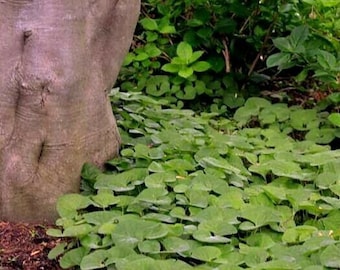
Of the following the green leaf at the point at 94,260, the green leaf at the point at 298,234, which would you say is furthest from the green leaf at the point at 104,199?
the green leaf at the point at 298,234

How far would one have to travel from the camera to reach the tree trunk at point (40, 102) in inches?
94.2

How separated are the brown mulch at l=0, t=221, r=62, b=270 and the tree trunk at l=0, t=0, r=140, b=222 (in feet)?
0.25

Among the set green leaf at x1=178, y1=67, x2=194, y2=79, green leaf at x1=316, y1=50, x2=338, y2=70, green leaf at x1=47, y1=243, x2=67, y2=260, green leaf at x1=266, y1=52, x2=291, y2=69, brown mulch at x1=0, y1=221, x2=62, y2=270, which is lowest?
brown mulch at x1=0, y1=221, x2=62, y2=270

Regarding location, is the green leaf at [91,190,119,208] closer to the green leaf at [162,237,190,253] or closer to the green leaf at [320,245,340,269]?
the green leaf at [162,237,190,253]

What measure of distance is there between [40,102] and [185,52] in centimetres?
163

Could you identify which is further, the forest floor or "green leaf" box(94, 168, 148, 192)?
"green leaf" box(94, 168, 148, 192)

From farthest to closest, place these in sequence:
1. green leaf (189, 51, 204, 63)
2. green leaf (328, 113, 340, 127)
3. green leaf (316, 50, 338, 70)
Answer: green leaf (189, 51, 204, 63) → green leaf (316, 50, 338, 70) → green leaf (328, 113, 340, 127)

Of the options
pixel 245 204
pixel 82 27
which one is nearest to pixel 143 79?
pixel 82 27

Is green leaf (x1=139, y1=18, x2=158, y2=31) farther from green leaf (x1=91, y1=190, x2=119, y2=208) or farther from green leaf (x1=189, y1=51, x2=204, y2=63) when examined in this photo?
green leaf (x1=91, y1=190, x2=119, y2=208)

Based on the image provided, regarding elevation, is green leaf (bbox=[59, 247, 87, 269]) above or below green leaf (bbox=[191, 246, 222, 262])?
below

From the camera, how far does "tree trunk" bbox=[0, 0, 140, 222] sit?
2393mm

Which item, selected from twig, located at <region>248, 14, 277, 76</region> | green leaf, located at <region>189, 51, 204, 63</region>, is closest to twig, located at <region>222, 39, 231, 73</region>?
twig, located at <region>248, 14, 277, 76</region>

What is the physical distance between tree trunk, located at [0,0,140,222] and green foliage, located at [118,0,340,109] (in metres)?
1.45

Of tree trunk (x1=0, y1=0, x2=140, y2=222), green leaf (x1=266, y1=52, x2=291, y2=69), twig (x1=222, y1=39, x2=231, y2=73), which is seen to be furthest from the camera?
twig (x1=222, y1=39, x2=231, y2=73)
